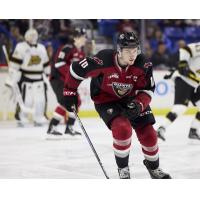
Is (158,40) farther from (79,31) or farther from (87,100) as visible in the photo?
(79,31)

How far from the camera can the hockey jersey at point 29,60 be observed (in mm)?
7113

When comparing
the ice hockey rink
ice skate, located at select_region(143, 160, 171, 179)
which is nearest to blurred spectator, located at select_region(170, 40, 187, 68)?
the ice hockey rink

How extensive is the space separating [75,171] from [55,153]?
0.89 metres

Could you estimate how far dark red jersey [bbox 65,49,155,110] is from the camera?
3467 millimetres

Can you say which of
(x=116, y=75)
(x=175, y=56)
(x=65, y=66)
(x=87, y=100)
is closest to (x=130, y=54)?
(x=116, y=75)

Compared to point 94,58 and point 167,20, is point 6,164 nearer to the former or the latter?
point 94,58

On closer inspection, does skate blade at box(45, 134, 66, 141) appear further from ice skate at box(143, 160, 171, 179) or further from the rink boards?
ice skate at box(143, 160, 171, 179)

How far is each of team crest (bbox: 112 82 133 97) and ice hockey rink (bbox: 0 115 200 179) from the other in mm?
652

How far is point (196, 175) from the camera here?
3932mm

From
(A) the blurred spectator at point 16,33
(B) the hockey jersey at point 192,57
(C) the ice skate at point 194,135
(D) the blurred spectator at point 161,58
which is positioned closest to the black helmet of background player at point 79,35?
(B) the hockey jersey at point 192,57

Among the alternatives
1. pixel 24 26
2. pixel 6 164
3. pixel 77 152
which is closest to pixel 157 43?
pixel 24 26

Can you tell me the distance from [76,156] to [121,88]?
4.78ft

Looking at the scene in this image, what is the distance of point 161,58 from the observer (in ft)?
27.6

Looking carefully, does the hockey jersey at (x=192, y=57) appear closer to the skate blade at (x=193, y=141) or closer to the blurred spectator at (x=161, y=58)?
the skate blade at (x=193, y=141)
